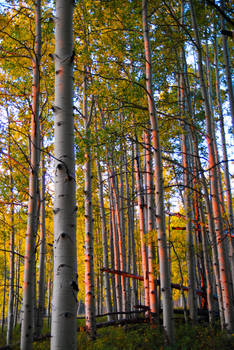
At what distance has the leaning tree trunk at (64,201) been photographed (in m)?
2.01

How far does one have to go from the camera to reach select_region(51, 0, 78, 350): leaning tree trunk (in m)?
2.01

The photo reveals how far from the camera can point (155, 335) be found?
19.5 feet

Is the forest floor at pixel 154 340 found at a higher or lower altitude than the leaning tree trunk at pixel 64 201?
lower

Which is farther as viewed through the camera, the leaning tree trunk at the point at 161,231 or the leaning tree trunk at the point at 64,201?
the leaning tree trunk at the point at 161,231

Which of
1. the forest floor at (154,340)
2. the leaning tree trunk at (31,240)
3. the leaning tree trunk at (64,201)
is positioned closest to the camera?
the leaning tree trunk at (64,201)

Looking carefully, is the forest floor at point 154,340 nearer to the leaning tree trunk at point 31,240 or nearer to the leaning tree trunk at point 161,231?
the leaning tree trunk at point 161,231

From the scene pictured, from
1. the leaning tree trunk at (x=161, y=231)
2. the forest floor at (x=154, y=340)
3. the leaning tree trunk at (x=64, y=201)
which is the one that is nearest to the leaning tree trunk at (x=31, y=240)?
the leaning tree trunk at (x=64, y=201)

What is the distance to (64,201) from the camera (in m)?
2.28

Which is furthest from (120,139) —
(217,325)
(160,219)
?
(217,325)

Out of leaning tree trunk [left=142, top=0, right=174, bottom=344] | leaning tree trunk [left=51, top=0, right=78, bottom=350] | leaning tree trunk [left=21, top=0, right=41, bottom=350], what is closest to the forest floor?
leaning tree trunk [left=142, top=0, right=174, bottom=344]

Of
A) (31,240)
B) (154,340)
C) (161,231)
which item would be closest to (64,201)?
(31,240)

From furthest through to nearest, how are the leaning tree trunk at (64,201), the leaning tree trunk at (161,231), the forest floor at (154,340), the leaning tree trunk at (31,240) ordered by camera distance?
the forest floor at (154,340) < the leaning tree trunk at (161,231) < the leaning tree trunk at (31,240) < the leaning tree trunk at (64,201)

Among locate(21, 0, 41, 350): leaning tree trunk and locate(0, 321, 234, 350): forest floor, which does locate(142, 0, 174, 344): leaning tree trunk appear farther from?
locate(21, 0, 41, 350): leaning tree trunk

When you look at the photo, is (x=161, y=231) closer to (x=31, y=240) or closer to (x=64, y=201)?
(x=31, y=240)
